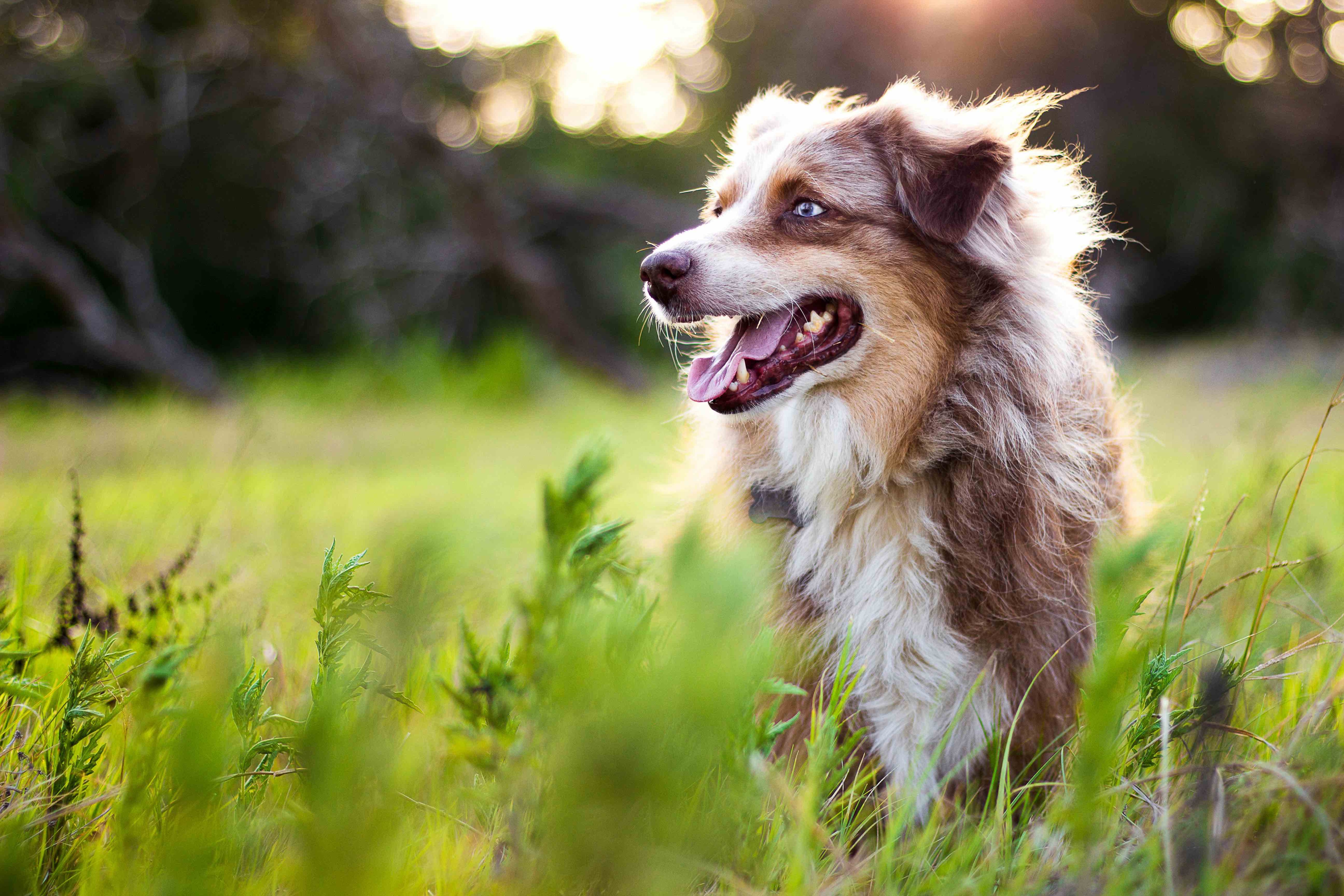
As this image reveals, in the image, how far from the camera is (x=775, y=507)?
2.33 metres

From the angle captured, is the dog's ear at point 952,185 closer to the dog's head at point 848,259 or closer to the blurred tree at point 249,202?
the dog's head at point 848,259

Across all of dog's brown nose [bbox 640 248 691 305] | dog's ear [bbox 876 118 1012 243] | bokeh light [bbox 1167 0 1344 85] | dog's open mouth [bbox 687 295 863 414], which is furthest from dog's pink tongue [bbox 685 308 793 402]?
bokeh light [bbox 1167 0 1344 85]

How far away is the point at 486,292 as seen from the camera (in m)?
11.9

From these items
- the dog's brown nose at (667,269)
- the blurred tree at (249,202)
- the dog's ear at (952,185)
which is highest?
the dog's ear at (952,185)

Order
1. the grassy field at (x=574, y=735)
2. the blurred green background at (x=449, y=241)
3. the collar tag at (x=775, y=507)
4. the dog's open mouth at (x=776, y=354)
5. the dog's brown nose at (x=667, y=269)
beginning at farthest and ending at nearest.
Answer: the blurred green background at (x=449, y=241)
the dog's brown nose at (x=667, y=269)
the dog's open mouth at (x=776, y=354)
the collar tag at (x=775, y=507)
the grassy field at (x=574, y=735)

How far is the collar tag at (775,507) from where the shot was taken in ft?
7.52

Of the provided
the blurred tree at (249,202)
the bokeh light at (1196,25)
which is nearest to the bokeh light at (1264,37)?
the bokeh light at (1196,25)

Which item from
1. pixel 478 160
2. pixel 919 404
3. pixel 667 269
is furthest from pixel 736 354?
pixel 478 160

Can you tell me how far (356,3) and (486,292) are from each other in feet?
12.9

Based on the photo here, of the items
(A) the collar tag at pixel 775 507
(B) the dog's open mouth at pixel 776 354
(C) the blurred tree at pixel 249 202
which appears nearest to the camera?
(A) the collar tag at pixel 775 507

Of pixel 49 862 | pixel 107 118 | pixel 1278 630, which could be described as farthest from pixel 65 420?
pixel 1278 630

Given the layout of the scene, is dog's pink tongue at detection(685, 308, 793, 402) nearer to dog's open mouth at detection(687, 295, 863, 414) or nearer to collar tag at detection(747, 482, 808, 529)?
dog's open mouth at detection(687, 295, 863, 414)

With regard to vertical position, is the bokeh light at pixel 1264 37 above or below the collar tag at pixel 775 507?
above

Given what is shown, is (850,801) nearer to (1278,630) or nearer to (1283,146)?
(1278,630)
